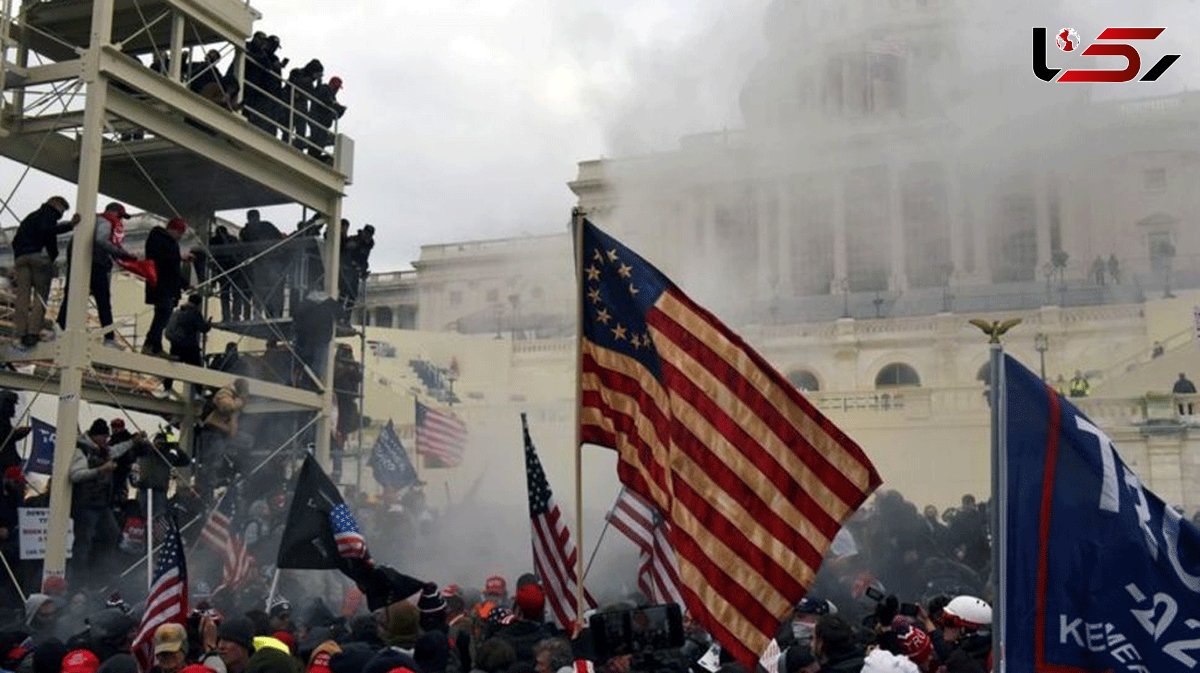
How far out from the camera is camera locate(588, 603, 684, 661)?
5.57 metres

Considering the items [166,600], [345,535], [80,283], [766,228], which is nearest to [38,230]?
[80,283]

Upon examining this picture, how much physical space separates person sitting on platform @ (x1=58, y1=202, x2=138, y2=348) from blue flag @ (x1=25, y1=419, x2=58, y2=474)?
4.50 ft

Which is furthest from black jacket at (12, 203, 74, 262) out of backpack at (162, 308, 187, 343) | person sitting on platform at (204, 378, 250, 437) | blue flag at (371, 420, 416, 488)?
blue flag at (371, 420, 416, 488)

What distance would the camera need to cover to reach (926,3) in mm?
30906

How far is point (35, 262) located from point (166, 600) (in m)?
5.61

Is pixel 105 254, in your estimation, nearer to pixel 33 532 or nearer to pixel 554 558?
pixel 33 532

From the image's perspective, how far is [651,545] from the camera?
941 cm

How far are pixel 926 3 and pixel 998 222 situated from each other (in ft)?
99.8

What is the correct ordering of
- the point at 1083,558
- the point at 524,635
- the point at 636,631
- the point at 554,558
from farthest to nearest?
the point at 554,558 → the point at 524,635 → the point at 636,631 → the point at 1083,558

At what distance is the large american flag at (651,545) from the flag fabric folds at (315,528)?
189 centimetres

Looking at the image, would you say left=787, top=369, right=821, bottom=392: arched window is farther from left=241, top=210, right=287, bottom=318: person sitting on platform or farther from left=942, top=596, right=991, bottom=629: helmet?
left=942, top=596, right=991, bottom=629: helmet

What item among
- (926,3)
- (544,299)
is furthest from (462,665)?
(544,299)

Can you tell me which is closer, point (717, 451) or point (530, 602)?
point (717, 451)

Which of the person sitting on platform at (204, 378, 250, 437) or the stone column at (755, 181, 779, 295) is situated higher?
the stone column at (755, 181, 779, 295)
